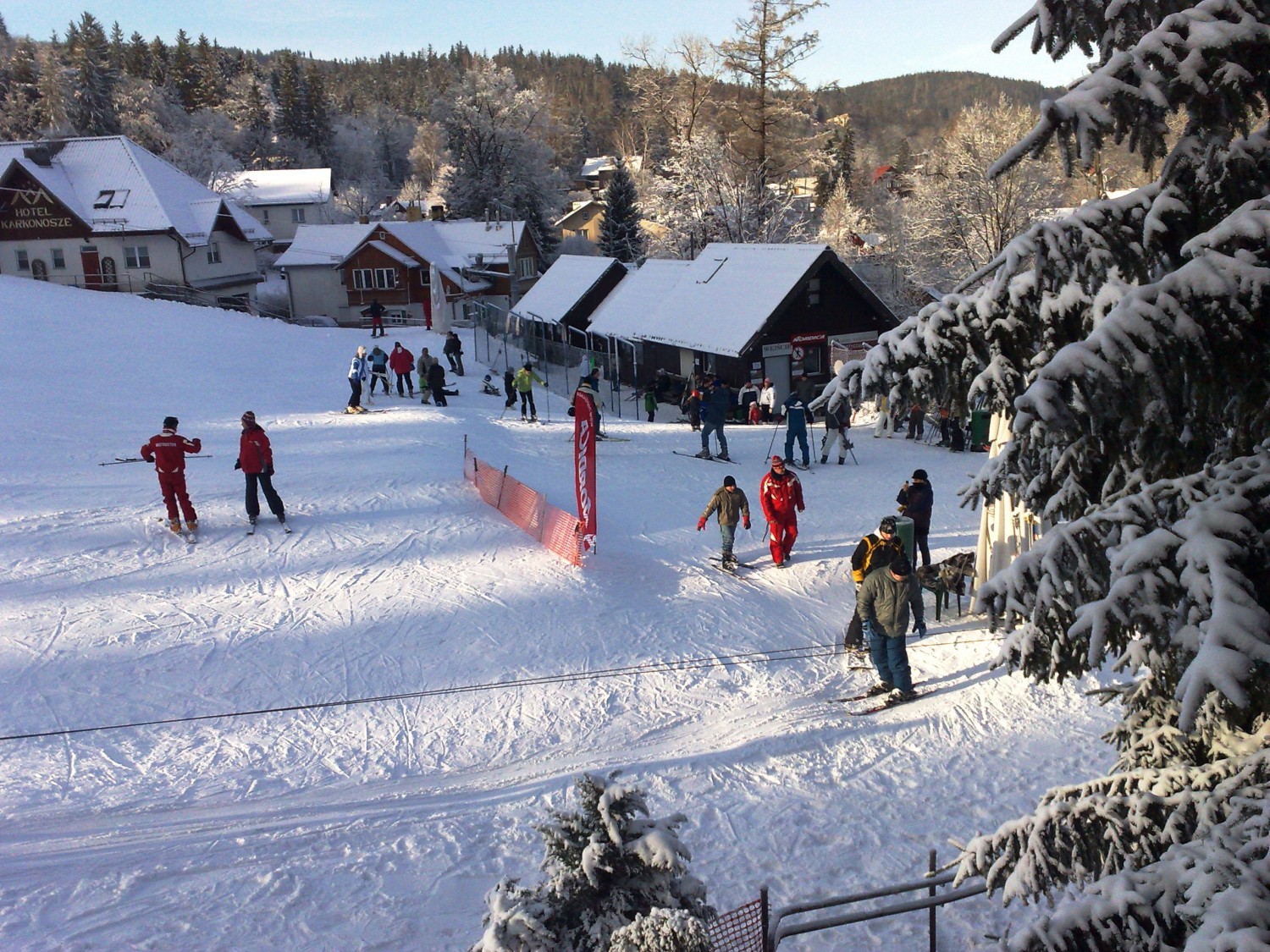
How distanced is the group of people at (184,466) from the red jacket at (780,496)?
647 centimetres

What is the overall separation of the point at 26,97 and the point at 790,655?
90.2 metres

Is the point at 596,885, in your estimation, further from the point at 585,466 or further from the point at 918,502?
the point at 918,502

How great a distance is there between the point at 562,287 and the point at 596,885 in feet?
111

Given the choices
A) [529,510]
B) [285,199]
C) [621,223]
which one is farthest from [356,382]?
[285,199]

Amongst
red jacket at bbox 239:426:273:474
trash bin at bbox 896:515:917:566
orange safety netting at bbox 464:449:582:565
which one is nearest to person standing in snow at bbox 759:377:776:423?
orange safety netting at bbox 464:449:582:565

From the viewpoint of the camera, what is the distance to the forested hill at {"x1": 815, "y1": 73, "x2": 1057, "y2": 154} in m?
152

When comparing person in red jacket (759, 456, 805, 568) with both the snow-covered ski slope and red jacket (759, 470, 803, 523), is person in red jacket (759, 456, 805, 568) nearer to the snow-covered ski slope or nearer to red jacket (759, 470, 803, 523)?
red jacket (759, 470, 803, 523)

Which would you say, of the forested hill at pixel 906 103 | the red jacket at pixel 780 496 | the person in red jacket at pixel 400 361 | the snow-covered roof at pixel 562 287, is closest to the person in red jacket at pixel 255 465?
the red jacket at pixel 780 496

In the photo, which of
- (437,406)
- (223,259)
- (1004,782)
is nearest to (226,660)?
(1004,782)

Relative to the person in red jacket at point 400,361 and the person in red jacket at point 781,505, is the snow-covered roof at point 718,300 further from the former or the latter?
the person in red jacket at point 781,505

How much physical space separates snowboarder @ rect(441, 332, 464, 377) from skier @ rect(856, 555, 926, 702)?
67.3 ft

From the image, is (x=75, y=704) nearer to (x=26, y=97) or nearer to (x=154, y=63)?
(x=26, y=97)

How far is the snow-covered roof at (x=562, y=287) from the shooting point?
35.8m

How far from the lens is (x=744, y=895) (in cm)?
659
